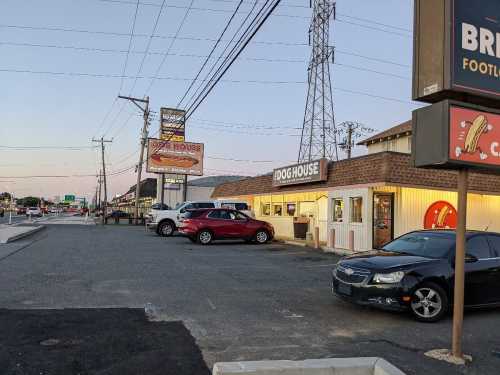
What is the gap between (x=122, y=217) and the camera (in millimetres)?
48531

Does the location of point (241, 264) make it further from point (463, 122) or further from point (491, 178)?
point (491, 178)

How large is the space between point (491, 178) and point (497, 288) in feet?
40.7

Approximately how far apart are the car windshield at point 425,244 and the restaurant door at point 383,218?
841 cm

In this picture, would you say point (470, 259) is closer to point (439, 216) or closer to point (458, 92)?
point (458, 92)

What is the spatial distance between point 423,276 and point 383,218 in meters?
10.6

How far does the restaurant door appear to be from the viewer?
17734 millimetres

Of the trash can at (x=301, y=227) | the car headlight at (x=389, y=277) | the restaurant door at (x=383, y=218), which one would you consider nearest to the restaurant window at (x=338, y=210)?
the restaurant door at (x=383, y=218)

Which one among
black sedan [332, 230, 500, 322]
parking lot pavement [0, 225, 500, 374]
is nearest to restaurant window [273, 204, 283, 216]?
parking lot pavement [0, 225, 500, 374]

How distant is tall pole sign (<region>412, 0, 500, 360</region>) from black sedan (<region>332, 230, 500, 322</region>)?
168 centimetres

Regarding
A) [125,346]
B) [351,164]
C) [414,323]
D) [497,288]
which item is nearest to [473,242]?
[497,288]

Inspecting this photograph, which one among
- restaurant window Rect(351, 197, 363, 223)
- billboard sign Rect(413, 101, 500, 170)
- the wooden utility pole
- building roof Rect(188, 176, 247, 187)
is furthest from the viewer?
building roof Rect(188, 176, 247, 187)

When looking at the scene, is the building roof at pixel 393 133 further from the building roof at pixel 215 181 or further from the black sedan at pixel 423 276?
the building roof at pixel 215 181

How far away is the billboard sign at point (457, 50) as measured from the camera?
18.5 ft

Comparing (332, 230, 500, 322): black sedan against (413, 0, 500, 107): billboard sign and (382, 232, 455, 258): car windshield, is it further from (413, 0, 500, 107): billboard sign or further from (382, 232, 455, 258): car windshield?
(413, 0, 500, 107): billboard sign
